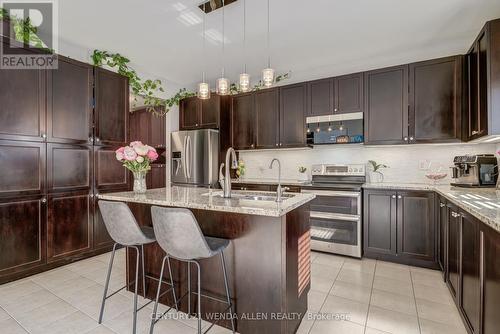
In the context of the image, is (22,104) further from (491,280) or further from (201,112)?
(491,280)

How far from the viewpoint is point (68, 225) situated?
3.02 m

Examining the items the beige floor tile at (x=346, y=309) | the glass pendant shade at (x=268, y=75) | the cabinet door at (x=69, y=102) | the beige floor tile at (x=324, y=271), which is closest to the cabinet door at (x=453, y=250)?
the beige floor tile at (x=346, y=309)

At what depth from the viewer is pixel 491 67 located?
2.20m

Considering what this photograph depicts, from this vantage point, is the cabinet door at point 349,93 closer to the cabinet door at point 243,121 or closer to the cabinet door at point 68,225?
the cabinet door at point 243,121

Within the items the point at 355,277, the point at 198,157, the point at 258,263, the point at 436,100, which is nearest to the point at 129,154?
the point at 258,263

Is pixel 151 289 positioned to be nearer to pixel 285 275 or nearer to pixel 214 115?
pixel 285 275

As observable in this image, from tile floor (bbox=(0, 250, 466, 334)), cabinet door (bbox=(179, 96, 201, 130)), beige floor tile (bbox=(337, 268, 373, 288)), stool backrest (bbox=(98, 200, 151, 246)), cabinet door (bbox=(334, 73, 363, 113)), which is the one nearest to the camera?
stool backrest (bbox=(98, 200, 151, 246))

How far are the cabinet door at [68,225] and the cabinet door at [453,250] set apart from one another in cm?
395

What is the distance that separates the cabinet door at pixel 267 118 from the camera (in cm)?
414

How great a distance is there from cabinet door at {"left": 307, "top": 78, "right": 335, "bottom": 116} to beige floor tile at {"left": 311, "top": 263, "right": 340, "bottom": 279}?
7.03 feet

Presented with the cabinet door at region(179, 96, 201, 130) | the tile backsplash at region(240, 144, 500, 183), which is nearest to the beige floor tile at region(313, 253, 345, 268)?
the tile backsplash at region(240, 144, 500, 183)

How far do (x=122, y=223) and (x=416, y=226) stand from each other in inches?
123

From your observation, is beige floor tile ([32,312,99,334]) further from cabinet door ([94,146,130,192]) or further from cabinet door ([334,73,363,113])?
cabinet door ([334,73,363,113])

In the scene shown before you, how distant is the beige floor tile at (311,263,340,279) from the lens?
2754 millimetres
